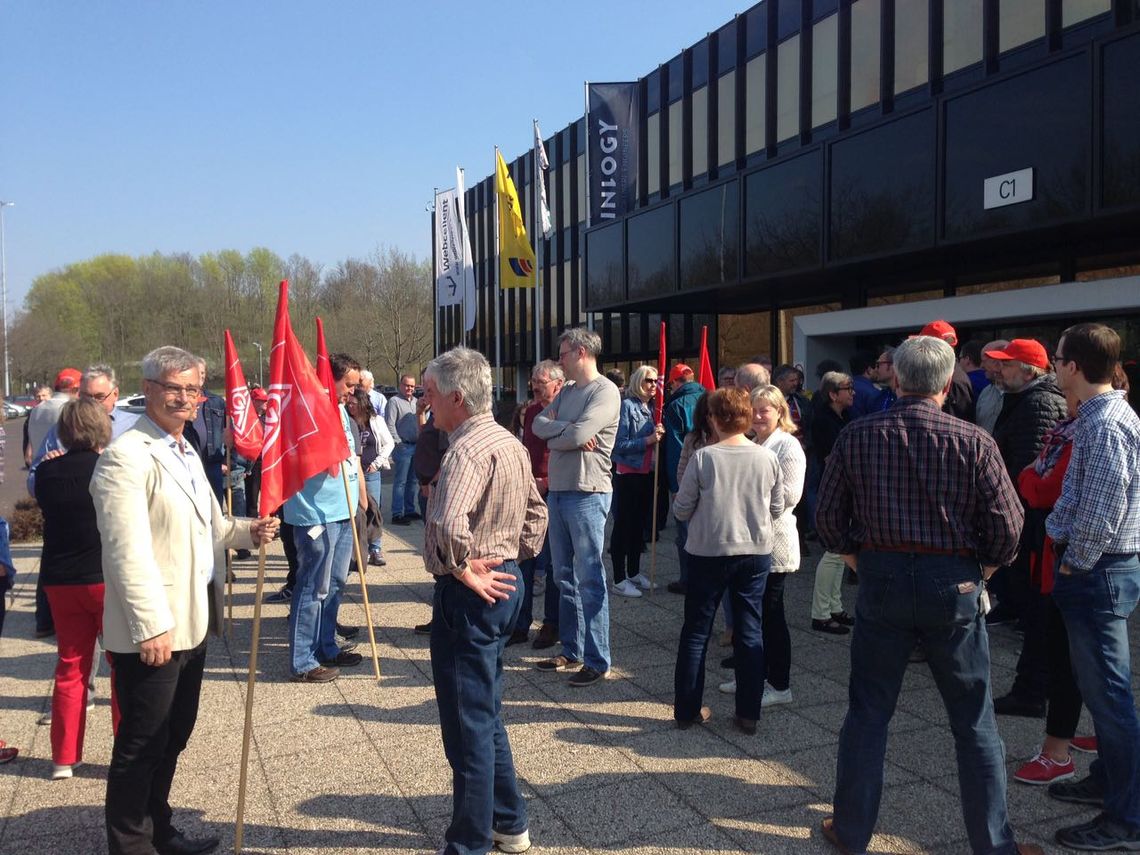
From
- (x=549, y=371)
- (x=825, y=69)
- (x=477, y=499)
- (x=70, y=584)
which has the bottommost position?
(x=70, y=584)

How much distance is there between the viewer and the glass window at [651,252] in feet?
51.4

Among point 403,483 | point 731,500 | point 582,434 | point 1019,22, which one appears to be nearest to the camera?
point 731,500

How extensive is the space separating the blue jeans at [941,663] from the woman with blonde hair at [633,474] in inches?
172

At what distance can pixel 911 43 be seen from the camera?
591 inches

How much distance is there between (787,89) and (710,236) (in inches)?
249

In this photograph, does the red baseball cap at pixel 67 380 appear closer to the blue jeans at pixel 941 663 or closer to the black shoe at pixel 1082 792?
the blue jeans at pixel 941 663

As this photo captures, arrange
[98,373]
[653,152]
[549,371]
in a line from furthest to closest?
[653,152] < [549,371] < [98,373]

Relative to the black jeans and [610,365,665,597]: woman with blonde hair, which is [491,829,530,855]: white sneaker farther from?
[610,365,665,597]: woman with blonde hair

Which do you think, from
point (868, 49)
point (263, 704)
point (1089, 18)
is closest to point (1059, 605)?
point (263, 704)

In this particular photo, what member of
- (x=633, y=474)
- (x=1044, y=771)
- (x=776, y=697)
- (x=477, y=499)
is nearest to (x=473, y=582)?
(x=477, y=499)

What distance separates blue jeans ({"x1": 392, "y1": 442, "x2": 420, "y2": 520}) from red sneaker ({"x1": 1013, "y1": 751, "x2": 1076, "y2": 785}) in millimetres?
9084

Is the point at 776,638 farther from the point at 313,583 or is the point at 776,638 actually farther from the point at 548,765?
the point at 313,583

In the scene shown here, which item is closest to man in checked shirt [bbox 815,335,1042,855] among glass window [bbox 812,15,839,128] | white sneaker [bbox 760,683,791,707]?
white sneaker [bbox 760,683,791,707]

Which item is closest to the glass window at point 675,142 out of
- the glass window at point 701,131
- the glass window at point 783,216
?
the glass window at point 701,131
